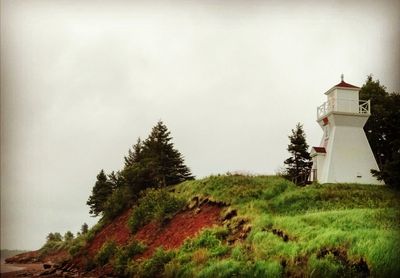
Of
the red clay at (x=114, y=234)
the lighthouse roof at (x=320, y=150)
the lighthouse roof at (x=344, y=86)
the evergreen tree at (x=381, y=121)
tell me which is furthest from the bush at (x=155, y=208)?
the evergreen tree at (x=381, y=121)

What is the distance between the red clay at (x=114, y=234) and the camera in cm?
3605

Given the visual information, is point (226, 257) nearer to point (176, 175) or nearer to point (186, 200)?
point (186, 200)

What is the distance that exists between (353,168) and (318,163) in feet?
9.22

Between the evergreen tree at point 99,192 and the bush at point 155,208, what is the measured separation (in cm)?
1728

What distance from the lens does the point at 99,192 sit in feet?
176

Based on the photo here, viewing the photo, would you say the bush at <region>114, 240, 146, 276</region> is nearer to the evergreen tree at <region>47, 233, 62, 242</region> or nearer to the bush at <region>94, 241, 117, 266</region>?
the bush at <region>94, 241, 117, 266</region>

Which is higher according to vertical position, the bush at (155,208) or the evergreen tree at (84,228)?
the bush at (155,208)

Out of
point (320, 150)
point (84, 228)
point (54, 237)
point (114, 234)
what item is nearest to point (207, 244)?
point (114, 234)

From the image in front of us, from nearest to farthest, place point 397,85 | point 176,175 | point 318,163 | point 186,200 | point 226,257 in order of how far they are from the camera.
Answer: point 397,85
point 226,257
point 186,200
point 318,163
point 176,175

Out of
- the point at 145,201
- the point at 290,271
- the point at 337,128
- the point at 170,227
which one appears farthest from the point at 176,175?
the point at 290,271

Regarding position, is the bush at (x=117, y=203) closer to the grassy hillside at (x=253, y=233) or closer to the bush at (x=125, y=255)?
the grassy hillside at (x=253, y=233)

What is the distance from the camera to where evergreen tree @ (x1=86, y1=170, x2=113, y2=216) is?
53.2 m

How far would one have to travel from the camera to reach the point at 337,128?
36562 millimetres

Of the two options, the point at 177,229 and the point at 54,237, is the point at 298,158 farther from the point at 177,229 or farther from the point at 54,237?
the point at 54,237
